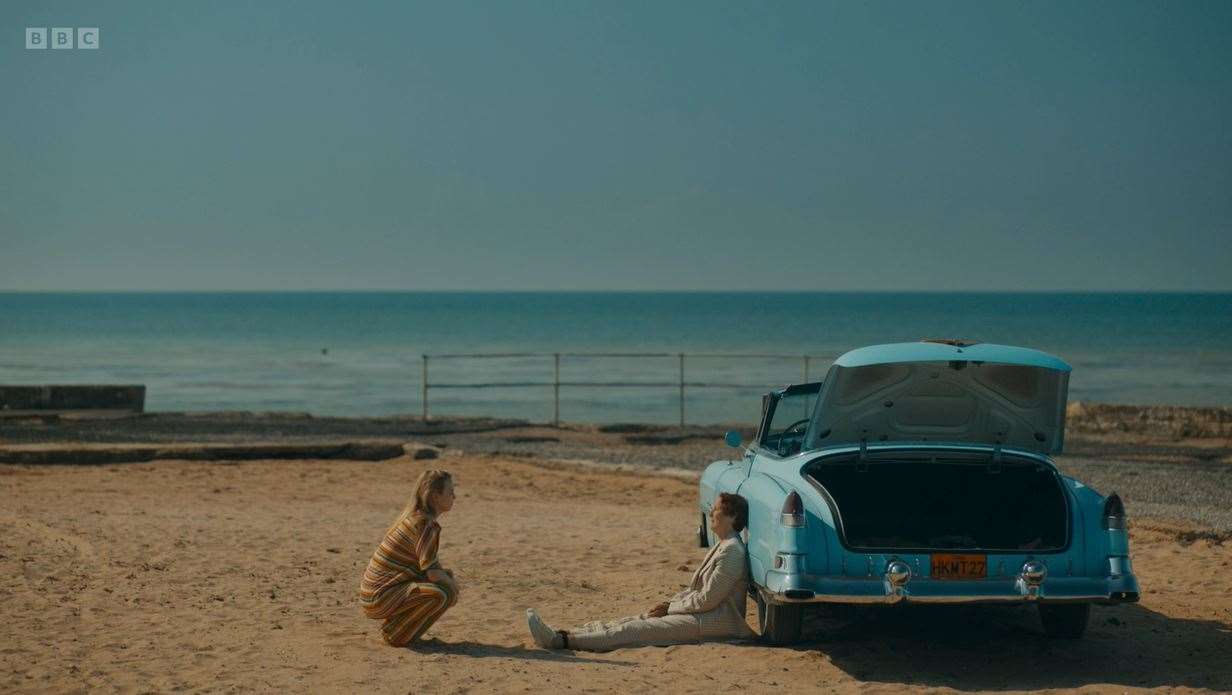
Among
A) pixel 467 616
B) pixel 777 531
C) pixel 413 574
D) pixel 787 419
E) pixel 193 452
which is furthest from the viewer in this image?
pixel 193 452

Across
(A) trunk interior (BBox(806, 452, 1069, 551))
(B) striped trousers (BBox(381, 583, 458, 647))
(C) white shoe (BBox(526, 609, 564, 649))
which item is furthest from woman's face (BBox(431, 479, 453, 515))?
(A) trunk interior (BBox(806, 452, 1069, 551))

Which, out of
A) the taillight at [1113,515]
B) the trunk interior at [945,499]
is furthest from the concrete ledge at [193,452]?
the taillight at [1113,515]

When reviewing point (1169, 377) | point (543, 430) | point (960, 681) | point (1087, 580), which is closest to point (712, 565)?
point (960, 681)

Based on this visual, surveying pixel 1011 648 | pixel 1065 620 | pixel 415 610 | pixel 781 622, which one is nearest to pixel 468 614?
pixel 415 610

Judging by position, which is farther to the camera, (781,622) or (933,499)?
(933,499)

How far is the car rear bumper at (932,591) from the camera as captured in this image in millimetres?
6957

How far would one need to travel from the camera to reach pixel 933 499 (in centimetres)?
859

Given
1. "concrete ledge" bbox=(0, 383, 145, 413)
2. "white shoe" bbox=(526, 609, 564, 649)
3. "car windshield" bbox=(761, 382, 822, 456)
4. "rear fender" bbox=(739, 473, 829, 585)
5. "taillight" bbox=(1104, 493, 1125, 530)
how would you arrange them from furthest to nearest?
"concrete ledge" bbox=(0, 383, 145, 413) → "car windshield" bbox=(761, 382, 822, 456) → "white shoe" bbox=(526, 609, 564, 649) → "taillight" bbox=(1104, 493, 1125, 530) → "rear fender" bbox=(739, 473, 829, 585)

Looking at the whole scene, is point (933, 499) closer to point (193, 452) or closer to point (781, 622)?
point (781, 622)

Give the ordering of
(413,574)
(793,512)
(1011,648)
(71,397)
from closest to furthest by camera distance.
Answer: (793,512), (413,574), (1011,648), (71,397)

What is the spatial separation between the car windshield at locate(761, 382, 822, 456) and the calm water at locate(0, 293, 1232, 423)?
23084mm

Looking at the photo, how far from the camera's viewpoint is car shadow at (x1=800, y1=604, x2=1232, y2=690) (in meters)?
7.13

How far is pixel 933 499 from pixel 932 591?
169 cm

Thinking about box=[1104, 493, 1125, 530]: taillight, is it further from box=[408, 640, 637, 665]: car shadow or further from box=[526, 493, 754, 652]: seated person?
box=[408, 640, 637, 665]: car shadow
